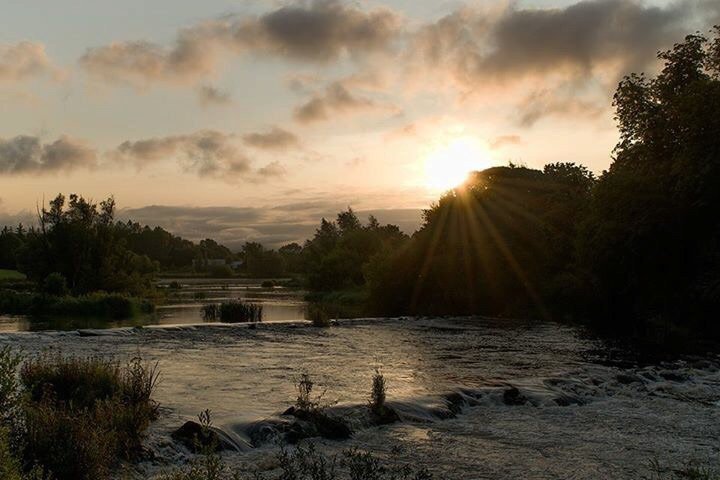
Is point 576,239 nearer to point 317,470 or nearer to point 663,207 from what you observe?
point 663,207

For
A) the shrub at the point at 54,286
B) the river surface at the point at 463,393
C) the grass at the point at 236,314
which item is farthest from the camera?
the shrub at the point at 54,286

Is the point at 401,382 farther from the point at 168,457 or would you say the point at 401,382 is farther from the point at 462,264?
the point at 462,264

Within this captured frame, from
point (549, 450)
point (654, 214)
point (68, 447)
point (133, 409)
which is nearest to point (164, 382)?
point (133, 409)

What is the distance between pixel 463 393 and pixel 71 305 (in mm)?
46288

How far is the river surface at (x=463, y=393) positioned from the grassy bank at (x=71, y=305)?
23.6 m

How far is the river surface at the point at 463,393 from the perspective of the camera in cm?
1150

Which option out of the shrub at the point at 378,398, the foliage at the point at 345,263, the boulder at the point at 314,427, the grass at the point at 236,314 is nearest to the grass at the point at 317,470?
the boulder at the point at 314,427

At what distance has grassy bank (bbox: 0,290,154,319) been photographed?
5366cm

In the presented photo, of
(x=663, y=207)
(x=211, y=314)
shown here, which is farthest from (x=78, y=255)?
(x=663, y=207)

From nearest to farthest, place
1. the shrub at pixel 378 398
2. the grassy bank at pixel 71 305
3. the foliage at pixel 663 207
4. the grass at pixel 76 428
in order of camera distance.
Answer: the grass at pixel 76 428, the shrub at pixel 378 398, the foliage at pixel 663 207, the grassy bank at pixel 71 305

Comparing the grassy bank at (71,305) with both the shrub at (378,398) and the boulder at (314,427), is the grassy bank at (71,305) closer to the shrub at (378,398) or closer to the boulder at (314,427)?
the shrub at (378,398)

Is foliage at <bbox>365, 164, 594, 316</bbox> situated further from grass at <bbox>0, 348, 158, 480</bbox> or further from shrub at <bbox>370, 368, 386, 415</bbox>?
grass at <bbox>0, 348, 158, 480</bbox>

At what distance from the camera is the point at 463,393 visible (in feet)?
56.5

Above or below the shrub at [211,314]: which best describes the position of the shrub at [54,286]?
above
